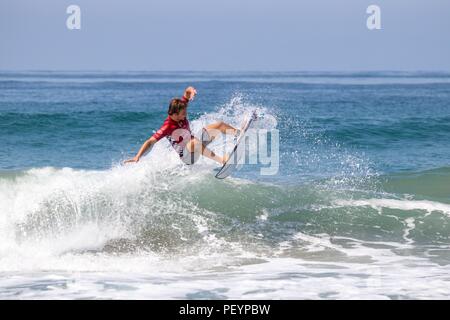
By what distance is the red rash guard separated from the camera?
10.9 m

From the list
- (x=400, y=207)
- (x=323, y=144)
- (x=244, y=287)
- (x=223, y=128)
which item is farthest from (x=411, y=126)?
(x=244, y=287)

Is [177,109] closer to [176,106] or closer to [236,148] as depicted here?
[176,106]

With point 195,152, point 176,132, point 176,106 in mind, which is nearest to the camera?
point 176,106

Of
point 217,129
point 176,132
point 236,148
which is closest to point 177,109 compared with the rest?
point 176,132

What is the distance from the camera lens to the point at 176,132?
11039 mm

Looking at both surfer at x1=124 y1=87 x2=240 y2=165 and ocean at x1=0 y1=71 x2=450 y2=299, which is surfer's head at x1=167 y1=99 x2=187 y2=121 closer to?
surfer at x1=124 y1=87 x2=240 y2=165

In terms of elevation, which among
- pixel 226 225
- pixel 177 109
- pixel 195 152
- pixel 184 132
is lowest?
pixel 226 225

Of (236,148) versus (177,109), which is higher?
(177,109)

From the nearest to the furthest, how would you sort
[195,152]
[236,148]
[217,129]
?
1. [217,129]
2. [195,152]
3. [236,148]

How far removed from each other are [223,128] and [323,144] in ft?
40.3

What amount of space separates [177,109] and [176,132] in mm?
432

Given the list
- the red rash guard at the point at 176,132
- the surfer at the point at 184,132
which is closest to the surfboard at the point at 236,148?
the surfer at the point at 184,132

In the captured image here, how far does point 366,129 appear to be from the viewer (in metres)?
26.8

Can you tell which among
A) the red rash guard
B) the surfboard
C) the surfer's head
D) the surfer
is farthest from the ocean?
the surfer's head
